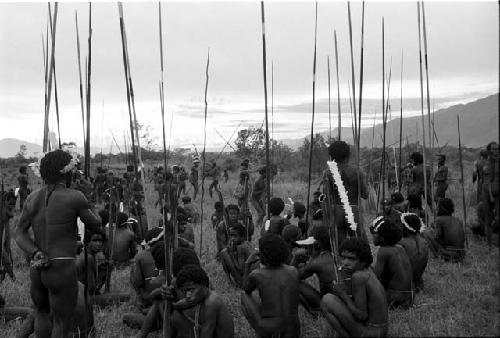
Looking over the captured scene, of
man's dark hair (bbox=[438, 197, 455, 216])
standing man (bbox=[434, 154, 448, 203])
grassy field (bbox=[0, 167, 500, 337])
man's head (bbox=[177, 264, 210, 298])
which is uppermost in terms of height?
standing man (bbox=[434, 154, 448, 203])

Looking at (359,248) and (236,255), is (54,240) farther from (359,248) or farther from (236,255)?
(236,255)

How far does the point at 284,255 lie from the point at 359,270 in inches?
28.8

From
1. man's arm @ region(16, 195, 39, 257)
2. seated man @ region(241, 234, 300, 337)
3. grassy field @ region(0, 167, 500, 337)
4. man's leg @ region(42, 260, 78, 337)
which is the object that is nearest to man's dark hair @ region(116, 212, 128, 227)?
grassy field @ region(0, 167, 500, 337)

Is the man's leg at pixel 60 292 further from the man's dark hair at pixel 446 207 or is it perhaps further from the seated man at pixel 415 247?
the man's dark hair at pixel 446 207

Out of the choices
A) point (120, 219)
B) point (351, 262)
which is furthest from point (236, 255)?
point (351, 262)

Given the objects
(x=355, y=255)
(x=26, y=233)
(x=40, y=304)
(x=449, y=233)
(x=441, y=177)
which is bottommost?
(x=40, y=304)

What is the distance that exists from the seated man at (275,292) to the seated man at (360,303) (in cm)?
45

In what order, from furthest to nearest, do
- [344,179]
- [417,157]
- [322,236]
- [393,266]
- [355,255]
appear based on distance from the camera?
[417,157] → [344,179] → [393,266] → [322,236] → [355,255]

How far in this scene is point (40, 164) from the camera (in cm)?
470

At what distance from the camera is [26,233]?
4.70 metres

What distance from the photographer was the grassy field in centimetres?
481

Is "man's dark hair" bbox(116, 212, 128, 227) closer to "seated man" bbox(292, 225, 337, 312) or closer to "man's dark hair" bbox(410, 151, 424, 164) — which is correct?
"seated man" bbox(292, 225, 337, 312)

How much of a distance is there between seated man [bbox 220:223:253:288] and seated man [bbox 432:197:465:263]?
10.2 feet

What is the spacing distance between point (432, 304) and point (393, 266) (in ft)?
2.23
